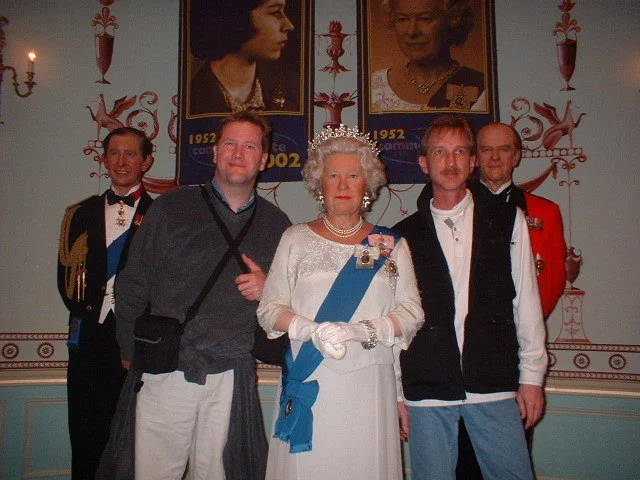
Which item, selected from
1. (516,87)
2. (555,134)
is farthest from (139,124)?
(555,134)

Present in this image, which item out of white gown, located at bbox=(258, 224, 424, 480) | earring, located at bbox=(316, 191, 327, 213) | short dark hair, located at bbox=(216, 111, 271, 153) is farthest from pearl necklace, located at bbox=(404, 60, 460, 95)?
white gown, located at bbox=(258, 224, 424, 480)

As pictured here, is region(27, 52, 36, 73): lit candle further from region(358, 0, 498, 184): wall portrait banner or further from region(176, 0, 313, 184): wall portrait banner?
region(358, 0, 498, 184): wall portrait banner

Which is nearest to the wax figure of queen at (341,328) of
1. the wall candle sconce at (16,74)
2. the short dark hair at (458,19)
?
the short dark hair at (458,19)

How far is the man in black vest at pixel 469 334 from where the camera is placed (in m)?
1.89

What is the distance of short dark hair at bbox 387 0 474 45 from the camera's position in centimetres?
350

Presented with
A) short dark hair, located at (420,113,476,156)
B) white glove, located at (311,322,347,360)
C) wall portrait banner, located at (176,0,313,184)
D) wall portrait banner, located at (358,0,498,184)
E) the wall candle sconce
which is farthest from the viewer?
the wall candle sconce

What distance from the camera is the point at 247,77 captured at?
3629mm

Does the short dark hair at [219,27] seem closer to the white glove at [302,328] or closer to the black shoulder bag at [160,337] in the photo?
the black shoulder bag at [160,337]

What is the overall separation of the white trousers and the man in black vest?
81cm

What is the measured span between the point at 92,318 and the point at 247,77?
2.08m

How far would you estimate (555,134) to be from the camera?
3.43 m

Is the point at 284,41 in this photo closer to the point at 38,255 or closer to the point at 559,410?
the point at 38,255

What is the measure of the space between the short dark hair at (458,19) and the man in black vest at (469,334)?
177 cm

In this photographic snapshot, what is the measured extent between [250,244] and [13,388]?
258cm
